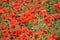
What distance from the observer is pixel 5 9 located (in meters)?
5.27

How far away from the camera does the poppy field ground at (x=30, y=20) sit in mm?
4258

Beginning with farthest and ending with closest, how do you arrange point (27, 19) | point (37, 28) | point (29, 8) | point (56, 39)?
point (29, 8) < point (27, 19) < point (37, 28) < point (56, 39)

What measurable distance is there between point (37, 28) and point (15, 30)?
0.45 m

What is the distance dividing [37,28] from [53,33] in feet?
1.13

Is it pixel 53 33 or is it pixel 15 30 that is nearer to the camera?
pixel 53 33

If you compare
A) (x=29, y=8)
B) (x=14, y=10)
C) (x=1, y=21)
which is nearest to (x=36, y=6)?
(x=29, y=8)

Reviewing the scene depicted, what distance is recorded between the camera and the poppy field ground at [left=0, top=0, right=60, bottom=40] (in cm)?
426

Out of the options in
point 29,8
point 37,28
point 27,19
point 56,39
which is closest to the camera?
point 56,39

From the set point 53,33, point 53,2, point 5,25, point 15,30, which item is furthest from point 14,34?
point 53,2

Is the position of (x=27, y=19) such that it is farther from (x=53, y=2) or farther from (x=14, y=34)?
(x=53, y=2)

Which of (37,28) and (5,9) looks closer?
(37,28)

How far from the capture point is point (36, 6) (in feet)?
16.9

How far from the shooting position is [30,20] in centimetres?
465

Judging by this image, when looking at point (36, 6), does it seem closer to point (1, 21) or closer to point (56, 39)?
point (1, 21)
